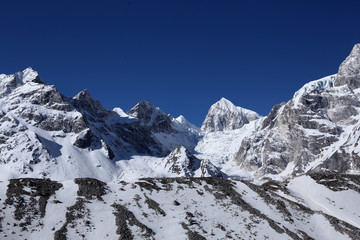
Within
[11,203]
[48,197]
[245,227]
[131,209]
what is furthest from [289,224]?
[11,203]

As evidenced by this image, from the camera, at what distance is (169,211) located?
190ft

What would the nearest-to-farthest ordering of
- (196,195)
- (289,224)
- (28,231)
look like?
(28,231) < (289,224) < (196,195)

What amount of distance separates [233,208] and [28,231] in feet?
114

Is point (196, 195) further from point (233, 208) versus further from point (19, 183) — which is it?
point (19, 183)

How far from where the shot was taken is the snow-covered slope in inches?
1919

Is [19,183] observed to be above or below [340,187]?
above

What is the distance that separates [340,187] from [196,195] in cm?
3741

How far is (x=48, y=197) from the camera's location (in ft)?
187

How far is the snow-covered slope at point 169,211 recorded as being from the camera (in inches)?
1919

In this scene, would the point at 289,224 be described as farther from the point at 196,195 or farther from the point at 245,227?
the point at 196,195

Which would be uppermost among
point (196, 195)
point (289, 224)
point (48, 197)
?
point (48, 197)

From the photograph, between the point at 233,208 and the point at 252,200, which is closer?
the point at 233,208

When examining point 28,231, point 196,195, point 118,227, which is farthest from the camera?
point 196,195

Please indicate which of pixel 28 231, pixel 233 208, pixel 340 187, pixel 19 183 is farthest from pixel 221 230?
pixel 340 187
